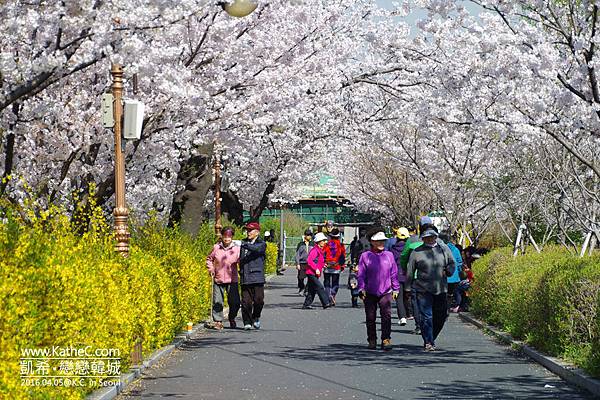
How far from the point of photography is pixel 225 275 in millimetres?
21188

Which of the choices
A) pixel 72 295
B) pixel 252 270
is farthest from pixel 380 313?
pixel 72 295

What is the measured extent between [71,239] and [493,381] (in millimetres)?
4868

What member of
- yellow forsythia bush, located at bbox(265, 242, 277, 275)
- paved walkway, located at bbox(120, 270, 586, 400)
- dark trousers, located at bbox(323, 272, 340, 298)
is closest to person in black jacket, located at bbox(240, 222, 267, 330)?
paved walkway, located at bbox(120, 270, 586, 400)

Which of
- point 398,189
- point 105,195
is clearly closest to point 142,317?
point 105,195

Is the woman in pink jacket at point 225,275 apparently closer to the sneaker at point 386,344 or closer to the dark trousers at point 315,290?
the sneaker at point 386,344

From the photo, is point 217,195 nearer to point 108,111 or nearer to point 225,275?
point 225,275

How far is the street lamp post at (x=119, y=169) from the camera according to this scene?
14.4 meters

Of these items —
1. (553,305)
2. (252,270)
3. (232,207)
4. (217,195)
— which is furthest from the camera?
(232,207)

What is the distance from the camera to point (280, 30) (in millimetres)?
20422

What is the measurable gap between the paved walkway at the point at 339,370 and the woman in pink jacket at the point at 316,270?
19.8 feet

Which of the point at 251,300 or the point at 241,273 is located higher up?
the point at 241,273

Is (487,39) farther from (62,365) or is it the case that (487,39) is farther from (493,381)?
(62,365)

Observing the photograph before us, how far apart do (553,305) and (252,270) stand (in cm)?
737

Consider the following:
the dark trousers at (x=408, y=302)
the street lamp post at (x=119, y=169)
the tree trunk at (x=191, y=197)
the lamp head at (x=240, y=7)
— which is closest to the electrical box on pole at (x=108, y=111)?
the street lamp post at (x=119, y=169)
